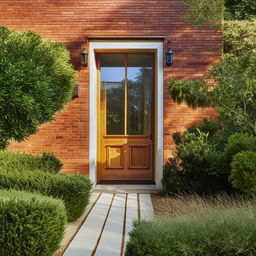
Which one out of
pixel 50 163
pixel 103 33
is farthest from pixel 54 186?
pixel 103 33

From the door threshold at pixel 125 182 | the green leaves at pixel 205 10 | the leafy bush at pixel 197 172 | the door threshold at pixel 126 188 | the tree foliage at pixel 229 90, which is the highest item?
the green leaves at pixel 205 10

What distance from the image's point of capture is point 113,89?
308 inches

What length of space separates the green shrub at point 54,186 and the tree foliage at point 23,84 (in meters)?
0.84

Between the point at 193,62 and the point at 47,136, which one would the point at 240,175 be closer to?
the point at 193,62

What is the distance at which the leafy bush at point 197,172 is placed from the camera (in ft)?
19.3

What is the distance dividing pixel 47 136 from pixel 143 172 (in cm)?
209

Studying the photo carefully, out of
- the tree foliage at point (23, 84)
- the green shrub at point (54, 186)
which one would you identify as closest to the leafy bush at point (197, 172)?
the green shrub at point (54, 186)

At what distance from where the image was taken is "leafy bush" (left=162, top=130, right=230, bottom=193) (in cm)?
589

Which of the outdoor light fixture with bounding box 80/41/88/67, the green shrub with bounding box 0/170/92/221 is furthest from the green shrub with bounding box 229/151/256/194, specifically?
the outdoor light fixture with bounding box 80/41/88/67

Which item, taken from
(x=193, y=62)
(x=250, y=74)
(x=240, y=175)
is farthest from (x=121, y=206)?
(x=193, y=62)

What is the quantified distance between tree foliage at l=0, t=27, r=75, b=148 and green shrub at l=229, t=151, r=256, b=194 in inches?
92.1

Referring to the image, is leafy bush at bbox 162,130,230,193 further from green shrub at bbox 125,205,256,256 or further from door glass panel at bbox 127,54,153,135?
green shrub at bbox 125,205,256,256

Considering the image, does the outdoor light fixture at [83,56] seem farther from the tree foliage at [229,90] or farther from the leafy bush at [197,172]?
the leafy bush at [197,172]

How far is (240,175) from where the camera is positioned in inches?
182
